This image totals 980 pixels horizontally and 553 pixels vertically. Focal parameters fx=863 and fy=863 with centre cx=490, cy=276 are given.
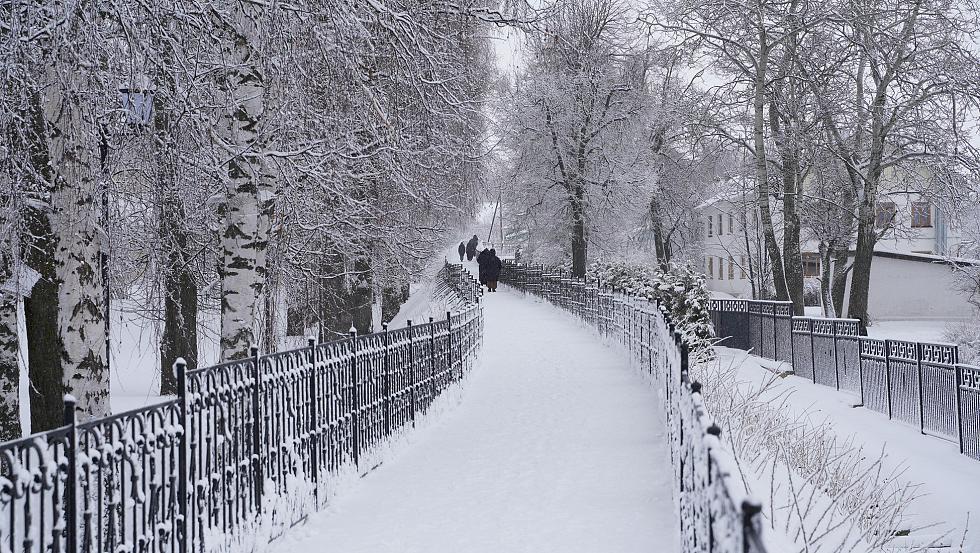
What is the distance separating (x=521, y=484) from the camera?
805 cm

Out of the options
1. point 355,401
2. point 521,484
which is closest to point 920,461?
point 521,484

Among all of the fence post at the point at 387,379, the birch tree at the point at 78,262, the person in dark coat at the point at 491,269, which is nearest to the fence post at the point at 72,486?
the birch tree at the point at 78,262

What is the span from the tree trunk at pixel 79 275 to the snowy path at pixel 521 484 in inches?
95.5

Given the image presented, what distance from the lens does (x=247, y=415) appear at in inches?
247

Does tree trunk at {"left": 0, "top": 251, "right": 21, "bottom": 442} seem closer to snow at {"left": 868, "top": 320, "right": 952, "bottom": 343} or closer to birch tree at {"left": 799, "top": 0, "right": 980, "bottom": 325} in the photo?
birch tree at {"left": 799, "top": 0, "right": 980, "bottom": 325}

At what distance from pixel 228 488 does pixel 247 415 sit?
21.3 inches

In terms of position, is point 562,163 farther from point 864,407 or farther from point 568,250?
point 864,407

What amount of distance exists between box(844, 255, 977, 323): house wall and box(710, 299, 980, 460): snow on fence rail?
71.8 feet

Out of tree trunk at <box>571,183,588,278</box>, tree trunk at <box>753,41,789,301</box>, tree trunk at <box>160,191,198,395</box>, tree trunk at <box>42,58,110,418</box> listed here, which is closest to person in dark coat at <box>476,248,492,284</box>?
tree trunk at <box>571,183,588,278</box>

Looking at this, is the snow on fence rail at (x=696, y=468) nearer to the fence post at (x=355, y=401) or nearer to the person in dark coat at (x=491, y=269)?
the fence post at (x=355, y=401)

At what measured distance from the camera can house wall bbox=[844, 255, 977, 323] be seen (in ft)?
140

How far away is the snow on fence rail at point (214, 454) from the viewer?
3867 millimetres

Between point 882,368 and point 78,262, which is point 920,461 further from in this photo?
point 78,262

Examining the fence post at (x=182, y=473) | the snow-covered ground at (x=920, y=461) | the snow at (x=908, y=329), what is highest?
the fence post at (x=182, y=473)
